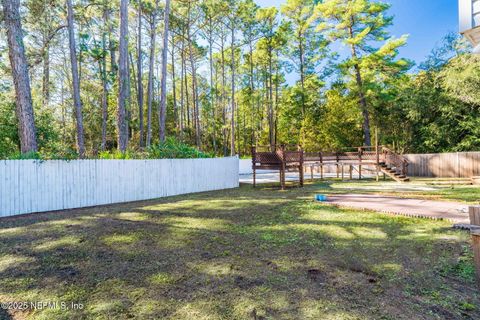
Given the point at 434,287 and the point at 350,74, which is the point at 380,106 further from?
the point at 434,287

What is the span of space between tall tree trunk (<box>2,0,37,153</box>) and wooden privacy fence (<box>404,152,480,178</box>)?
1941 cm

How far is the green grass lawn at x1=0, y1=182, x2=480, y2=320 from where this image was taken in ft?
7.45

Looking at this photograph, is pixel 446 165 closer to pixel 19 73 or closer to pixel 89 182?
pixel 89 182

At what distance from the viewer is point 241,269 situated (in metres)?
3.04

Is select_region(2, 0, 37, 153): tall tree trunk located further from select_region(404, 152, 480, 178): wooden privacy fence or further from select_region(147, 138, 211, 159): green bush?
select_region(404, 152, 480, 178): wooden privacy fence

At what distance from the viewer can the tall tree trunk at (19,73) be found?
7301 millimetres

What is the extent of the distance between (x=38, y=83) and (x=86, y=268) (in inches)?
883

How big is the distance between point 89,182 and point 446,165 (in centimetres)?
1837

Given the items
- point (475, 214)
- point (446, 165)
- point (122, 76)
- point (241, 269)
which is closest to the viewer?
point (241, 269)

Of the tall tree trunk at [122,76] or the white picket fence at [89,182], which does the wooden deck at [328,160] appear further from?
the tall tree trunk at [122,76]

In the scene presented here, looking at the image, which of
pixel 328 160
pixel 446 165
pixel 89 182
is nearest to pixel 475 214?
pixel 89 182

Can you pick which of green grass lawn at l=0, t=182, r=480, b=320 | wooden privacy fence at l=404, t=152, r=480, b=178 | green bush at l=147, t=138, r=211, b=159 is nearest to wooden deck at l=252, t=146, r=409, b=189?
wooden privacy fence at l=404, t=152, r=480, b=178

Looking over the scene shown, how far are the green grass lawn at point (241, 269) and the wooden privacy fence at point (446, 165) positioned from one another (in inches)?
535

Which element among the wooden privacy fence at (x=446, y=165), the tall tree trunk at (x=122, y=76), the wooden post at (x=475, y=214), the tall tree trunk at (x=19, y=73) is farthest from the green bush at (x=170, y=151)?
the wooden privacy fence at (x=446, y=165)
